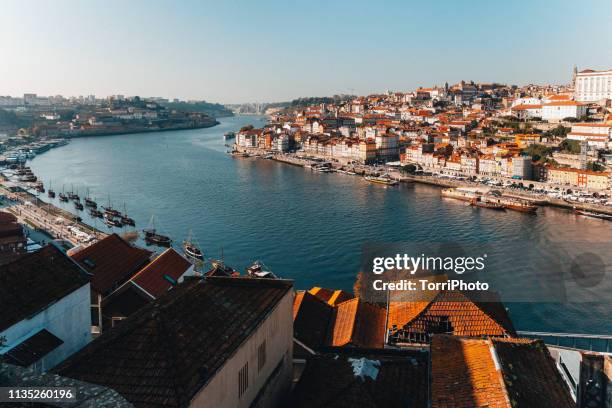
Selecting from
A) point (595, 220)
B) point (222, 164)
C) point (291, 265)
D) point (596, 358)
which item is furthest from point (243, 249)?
point (222, 164)

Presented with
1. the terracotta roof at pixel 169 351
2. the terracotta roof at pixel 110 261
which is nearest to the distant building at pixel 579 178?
the terracotta roof at pixel 110 261

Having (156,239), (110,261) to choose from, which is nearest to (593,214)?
(156,239)

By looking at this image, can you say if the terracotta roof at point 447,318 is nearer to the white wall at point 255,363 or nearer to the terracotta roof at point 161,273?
the white wall at point 255,363

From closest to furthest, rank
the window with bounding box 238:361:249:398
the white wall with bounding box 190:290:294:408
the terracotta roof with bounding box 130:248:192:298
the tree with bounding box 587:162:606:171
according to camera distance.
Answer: the white wall with bounding box 190:290:294:408 → the window with bounding box 238:361:249:398 → the terracotta roof with bounding box 130:248:192:298 → the tree with bounding box 587:162:606:171

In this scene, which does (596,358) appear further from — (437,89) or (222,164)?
(437,89)

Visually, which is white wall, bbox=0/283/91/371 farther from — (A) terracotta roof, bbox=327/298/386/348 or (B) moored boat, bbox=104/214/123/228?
(B) moored boat, bbox=104/214/123/228

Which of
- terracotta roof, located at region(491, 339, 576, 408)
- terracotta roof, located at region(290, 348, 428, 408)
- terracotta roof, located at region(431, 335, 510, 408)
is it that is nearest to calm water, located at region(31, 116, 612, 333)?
terracotta roof, located at region(491, 339, 576, 408)

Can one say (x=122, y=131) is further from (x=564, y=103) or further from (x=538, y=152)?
(x=538, y=152)
